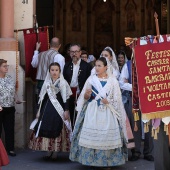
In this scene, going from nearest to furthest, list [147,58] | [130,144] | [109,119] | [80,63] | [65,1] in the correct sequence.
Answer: [147,58] → [109,119] → [130,144] → [80,63] → [65,1]

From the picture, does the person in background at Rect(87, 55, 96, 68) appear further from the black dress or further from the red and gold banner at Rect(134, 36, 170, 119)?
the red and gold banner at Rect(134, 36, 170, 119)

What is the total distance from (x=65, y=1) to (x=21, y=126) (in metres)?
8.81

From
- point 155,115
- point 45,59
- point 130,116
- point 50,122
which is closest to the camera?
point 155,115

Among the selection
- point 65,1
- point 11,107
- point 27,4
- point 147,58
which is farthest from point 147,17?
point 147,58

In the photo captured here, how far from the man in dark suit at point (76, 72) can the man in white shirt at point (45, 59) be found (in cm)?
29

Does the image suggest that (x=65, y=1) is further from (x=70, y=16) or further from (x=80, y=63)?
(x=80, y=63)

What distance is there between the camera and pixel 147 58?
6.46m

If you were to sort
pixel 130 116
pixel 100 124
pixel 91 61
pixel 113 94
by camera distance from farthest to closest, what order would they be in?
pixel 91 61 → pixel 130 116 → pixel 113 94 → pixel 100 124

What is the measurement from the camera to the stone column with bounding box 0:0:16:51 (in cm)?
989

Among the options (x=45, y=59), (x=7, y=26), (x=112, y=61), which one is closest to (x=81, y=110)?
(x=112, y=61)

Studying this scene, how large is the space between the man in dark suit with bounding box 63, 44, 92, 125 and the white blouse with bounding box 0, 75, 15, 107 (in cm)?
95

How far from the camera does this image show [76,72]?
926cm

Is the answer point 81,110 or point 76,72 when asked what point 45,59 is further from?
point 81,110

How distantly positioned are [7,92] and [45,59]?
37.5 inches
